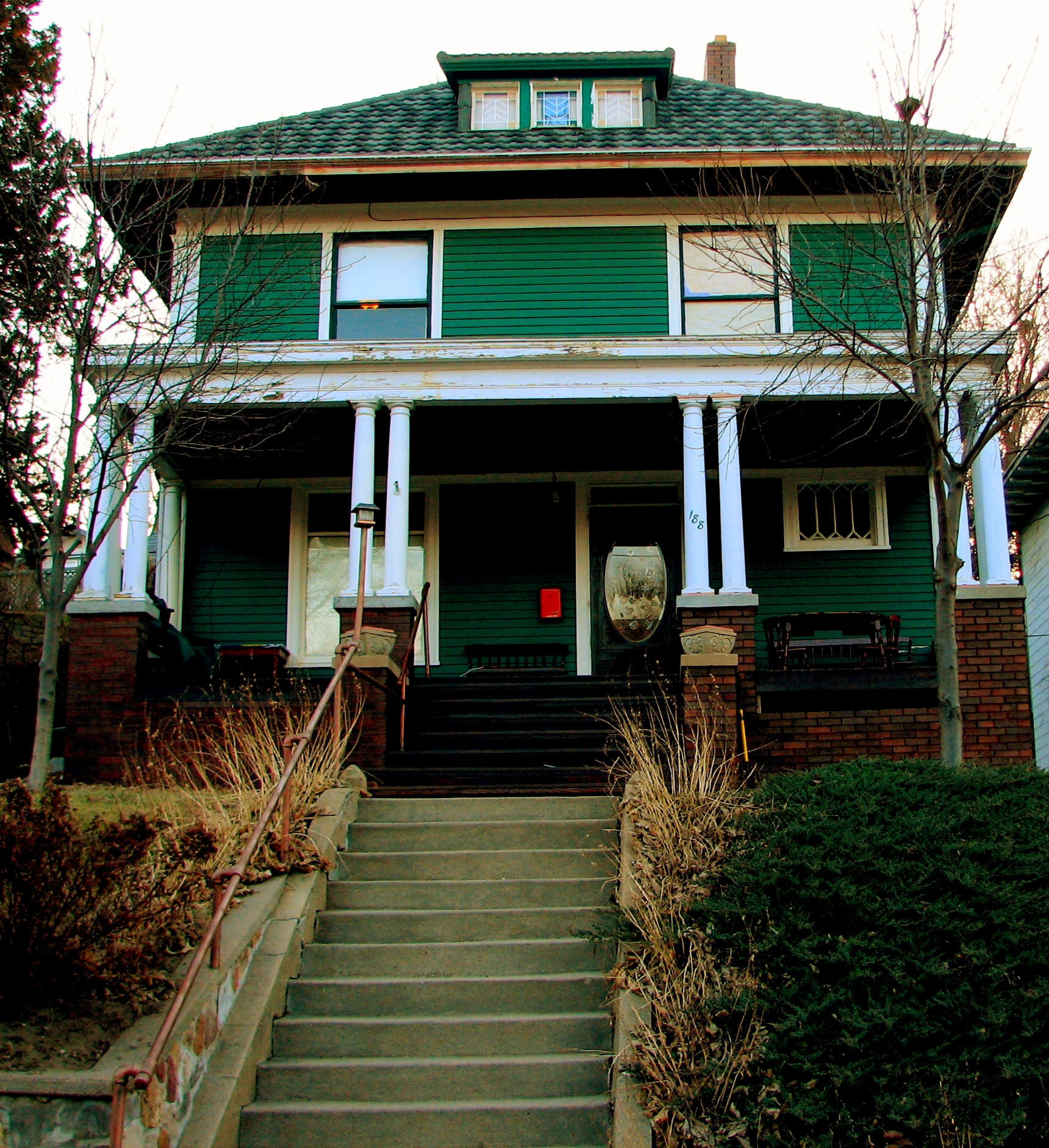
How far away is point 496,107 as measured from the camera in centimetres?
1443

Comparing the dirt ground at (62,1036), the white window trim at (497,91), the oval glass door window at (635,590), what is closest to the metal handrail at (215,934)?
the dirt ground at (62,1036)

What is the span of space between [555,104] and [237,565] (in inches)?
256

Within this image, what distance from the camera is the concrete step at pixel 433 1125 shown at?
518 centimetres

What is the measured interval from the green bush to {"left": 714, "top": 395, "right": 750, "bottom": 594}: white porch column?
522 cm

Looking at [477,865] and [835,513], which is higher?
[835,513]

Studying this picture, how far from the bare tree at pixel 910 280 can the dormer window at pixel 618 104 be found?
2228 millimetres

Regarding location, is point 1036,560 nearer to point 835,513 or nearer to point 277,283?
point 835,513

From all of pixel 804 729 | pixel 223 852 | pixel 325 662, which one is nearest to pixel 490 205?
pixel 325 662

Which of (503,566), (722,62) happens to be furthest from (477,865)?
(722,62)

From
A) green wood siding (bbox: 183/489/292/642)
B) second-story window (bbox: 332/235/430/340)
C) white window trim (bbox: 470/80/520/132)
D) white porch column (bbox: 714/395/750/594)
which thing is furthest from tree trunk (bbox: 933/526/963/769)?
white window trim (bbox: 470/80/520/132)

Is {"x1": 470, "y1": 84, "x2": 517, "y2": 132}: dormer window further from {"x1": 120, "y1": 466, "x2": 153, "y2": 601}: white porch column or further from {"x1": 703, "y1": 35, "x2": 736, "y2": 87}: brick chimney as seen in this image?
{"x1": 120, "y1": 466, "x2": 153, "y2": 601}: white porch column

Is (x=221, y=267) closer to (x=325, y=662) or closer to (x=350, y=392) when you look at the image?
(x=350, y=392)

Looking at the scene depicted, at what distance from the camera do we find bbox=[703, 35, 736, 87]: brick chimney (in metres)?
17.2

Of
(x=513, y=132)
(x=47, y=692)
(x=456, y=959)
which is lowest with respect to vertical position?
(x=456, y=959)
